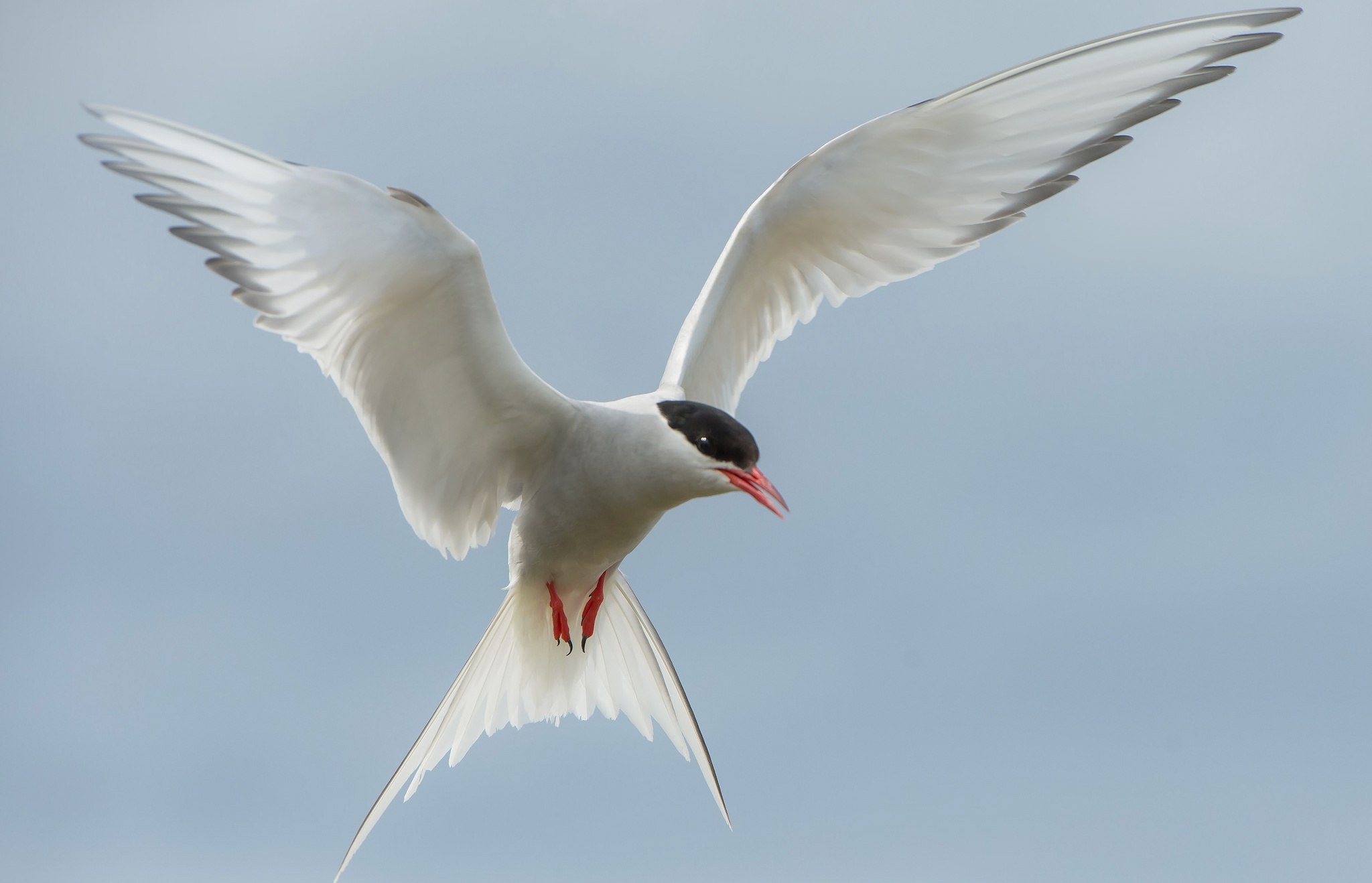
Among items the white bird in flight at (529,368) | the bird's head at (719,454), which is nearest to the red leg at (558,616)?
the white bird in flight at (529,368)

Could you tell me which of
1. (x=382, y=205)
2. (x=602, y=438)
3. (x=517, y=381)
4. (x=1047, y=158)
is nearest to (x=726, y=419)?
(x=602, y=438)

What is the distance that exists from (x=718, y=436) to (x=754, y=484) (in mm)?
244

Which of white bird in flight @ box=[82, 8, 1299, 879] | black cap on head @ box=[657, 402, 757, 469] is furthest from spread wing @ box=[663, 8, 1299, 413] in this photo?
black cap on head @ box=[657, 402, 757, 469]

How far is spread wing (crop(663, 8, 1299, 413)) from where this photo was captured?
5.50 metres

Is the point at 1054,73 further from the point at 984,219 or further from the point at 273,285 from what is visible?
the point at 273,285

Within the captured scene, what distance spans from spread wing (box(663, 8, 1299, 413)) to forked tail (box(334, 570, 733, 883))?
1.34 m

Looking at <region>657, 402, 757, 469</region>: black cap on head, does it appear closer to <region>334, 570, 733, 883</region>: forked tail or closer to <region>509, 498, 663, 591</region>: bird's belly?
<region>509, 498, 663, 591</region>: bird's belly

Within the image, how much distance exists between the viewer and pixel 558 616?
624cm

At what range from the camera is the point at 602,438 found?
5.57 meters

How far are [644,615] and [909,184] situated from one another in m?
2.59

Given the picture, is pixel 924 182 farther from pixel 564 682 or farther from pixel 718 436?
pixel 564 682

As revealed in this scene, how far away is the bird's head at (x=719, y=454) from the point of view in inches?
205

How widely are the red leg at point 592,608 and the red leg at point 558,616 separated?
0.09m

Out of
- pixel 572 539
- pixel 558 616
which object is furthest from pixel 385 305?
pixel 558 616
